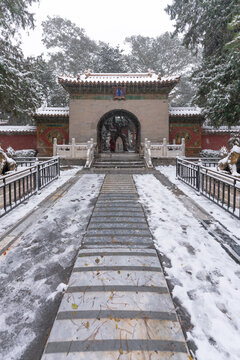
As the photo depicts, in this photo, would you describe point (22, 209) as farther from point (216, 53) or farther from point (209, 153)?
point (216, 53)

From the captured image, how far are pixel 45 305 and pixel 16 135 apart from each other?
670 inches

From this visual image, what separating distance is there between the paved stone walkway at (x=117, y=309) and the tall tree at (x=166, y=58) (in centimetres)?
2928

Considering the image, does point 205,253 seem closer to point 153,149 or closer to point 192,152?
point 153,149

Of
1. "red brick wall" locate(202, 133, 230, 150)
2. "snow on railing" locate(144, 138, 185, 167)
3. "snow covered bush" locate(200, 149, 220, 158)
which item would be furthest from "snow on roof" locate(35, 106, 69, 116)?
"red brick wall" locate(202, 133, 230, 150)

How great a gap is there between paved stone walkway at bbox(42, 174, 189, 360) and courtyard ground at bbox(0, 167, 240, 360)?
0.13 metres

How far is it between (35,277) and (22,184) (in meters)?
5.00

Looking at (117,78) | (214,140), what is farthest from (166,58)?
(214,140)

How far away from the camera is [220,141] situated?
16391mm

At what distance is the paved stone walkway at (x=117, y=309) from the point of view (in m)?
1.59

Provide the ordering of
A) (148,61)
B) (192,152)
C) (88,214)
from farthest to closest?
(148,61), (192,152), (88,214)

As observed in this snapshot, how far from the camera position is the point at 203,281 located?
7.91 ft

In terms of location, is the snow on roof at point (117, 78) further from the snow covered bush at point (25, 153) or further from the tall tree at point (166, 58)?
the tall tree at point (166, 58)

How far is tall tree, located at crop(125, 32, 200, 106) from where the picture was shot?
1126 inches

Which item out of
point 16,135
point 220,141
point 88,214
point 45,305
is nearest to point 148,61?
point 220,141
